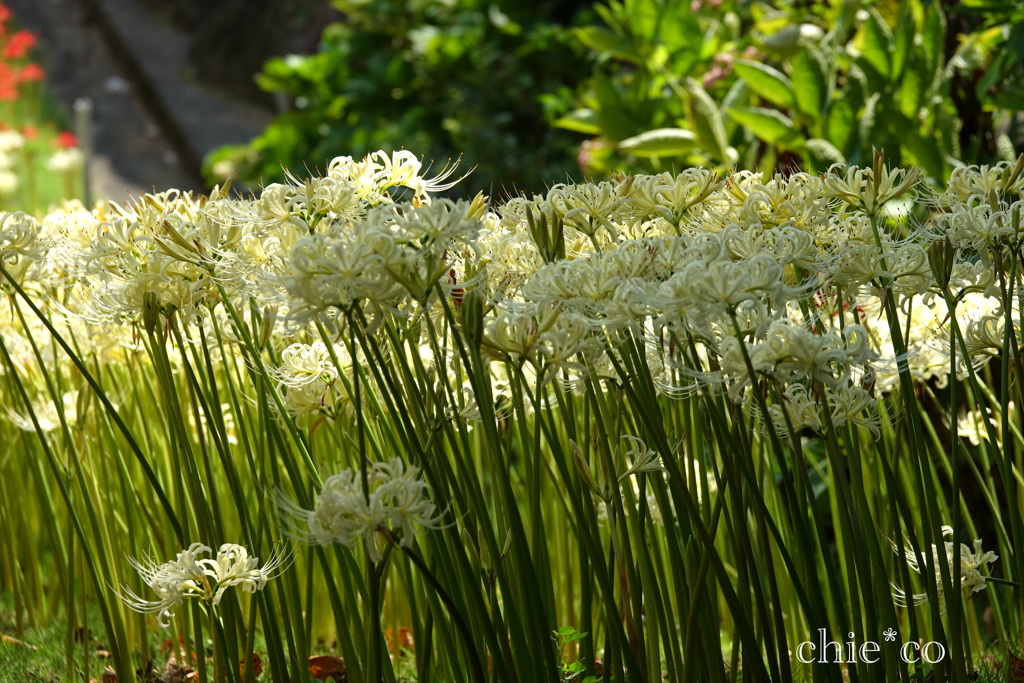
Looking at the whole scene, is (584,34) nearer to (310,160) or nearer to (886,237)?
(886,237)

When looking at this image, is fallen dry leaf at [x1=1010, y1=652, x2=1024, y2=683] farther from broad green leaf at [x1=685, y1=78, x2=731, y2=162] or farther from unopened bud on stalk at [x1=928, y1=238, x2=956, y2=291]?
broad green leaf at [x1=685, y1=78, x2=731, y2=162]

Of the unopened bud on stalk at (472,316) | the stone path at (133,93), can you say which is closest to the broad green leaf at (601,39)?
the unopened bud on stalk at (472,316)

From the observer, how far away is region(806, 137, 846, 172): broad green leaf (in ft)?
9.09

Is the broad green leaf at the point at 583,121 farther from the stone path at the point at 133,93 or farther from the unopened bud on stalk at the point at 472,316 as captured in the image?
the stone path at the point at 133,93

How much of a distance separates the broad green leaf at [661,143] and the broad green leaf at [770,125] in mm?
318

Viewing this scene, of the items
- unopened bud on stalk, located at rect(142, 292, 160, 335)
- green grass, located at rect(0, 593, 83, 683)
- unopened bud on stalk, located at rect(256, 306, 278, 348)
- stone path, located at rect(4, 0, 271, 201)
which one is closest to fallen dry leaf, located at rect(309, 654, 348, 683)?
green grass, located at rect(0, 593, 83, 683)

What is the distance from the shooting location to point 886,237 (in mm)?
1322

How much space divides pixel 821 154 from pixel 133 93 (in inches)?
438

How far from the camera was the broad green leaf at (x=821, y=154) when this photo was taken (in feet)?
9.09

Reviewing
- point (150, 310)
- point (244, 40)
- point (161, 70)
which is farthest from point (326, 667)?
point (161, 70)

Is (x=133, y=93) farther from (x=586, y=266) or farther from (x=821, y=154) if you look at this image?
(x=586, y=266)

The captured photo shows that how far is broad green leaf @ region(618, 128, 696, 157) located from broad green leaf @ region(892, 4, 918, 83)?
0.68 metres

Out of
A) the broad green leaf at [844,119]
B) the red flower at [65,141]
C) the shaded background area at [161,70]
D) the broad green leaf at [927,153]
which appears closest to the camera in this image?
the broad green leaf at [927,153]

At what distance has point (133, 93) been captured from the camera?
474 inches
